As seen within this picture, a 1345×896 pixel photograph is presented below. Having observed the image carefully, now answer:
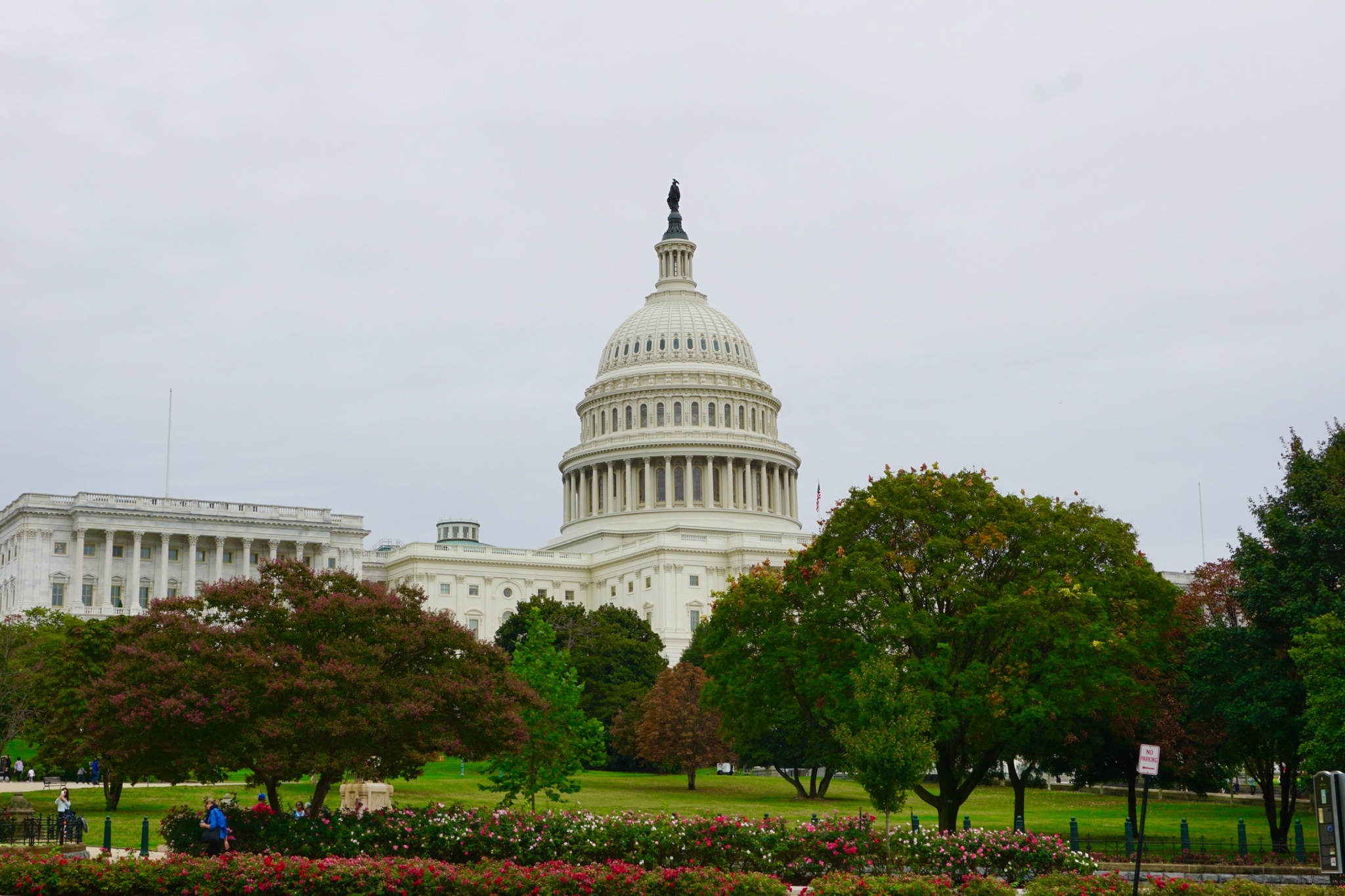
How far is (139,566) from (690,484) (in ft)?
173

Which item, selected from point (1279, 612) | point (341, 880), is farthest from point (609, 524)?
point (341, 880)

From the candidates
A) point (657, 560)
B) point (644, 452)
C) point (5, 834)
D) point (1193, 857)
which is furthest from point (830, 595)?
point (644, 452)

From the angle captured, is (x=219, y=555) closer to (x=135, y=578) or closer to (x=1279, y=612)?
(x=135, y=578)

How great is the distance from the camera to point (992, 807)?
6969 centimetres

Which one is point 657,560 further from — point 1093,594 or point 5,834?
point 5,834

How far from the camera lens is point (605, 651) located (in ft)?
352

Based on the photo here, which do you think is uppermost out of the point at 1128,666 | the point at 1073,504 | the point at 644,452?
the point at 644,452

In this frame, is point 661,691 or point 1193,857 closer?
point 1193,857

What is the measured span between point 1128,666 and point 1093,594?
5.66 m

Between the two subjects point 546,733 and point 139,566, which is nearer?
point 546,733

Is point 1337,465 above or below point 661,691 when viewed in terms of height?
above

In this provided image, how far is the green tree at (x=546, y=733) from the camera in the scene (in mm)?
58406

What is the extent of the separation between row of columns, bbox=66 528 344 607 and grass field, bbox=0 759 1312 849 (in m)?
55.8

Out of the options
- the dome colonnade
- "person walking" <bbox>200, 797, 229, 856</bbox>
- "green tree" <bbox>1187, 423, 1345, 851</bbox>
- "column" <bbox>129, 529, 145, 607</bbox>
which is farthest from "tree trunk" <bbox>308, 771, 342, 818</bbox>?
the dome colonnade
